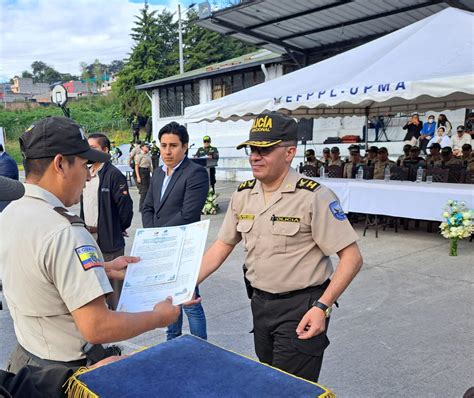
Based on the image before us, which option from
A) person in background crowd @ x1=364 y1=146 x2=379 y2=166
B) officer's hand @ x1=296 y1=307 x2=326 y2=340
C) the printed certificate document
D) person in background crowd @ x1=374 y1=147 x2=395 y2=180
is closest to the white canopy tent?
person in background crowd @ x1=374 y1=147 x2=395 y2=180

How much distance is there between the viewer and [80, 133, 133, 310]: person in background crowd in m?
3.55

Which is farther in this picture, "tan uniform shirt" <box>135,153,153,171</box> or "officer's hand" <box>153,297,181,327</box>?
"tan uniform shirt" <box>135,153,153,171</box>

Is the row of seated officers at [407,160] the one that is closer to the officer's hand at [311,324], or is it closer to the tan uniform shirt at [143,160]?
the tan uniform shirt at [143,160]

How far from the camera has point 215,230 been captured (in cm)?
860

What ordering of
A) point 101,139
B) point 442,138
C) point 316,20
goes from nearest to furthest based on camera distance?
point 101,139 → point 442,138 → point 316,20

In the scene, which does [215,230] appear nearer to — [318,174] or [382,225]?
[318,174]

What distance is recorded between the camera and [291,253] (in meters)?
2.12

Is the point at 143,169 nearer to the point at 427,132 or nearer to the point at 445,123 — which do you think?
the point at 427,132

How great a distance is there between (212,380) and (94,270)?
508mm

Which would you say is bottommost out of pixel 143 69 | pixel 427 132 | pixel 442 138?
pixel 442 138

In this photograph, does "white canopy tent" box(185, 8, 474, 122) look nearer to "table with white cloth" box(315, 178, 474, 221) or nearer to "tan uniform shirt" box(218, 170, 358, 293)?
"table with white cloth" box(315, 178, 474, 221)

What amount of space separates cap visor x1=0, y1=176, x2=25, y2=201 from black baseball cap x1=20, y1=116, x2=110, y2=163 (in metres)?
0.27

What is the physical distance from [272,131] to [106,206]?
190cm

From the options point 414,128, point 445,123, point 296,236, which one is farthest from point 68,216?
point 414,128
